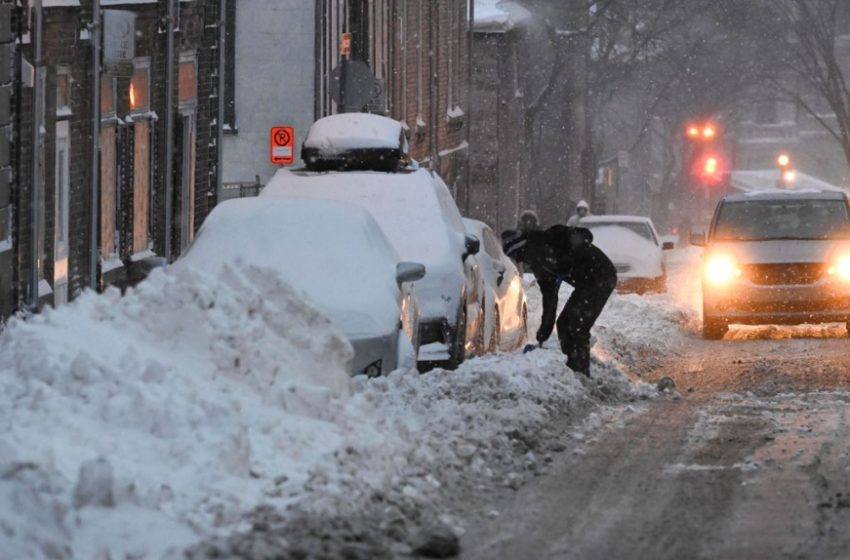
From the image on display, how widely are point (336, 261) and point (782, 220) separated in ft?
33.9

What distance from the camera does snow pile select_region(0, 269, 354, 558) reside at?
26.0 ft

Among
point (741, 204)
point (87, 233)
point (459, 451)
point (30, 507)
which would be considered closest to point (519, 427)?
point (459, 451)

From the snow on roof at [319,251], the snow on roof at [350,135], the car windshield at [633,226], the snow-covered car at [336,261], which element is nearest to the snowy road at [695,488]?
the snow-covered car at [336,261]

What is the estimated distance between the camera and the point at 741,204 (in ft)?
77.4

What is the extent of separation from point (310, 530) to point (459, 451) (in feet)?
7.90

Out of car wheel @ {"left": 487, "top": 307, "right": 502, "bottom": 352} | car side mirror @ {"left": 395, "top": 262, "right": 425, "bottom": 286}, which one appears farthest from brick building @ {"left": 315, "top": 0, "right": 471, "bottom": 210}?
car side mirror @ {"left": 395, "top": 262, "right": 425, "bottom": 286}

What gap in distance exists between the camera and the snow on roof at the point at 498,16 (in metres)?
52.2

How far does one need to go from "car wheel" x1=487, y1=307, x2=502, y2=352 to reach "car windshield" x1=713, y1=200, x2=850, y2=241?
15.4 feet

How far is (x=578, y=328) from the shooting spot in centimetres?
1588

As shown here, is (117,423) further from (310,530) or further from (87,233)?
(87,233)

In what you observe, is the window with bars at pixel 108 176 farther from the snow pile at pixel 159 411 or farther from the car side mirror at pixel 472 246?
the snow pile at pixel 159 411

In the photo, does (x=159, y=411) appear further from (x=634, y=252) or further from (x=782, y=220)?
(x=634, y=252)

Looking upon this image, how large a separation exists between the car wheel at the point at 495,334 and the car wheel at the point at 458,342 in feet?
6.64

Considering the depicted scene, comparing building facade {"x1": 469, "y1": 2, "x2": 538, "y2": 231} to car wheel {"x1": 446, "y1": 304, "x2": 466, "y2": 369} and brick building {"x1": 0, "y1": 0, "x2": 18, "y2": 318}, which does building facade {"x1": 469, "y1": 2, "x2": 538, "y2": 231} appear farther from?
car wheel {"x1": 446, "y1": 304, "x2": 466, "y2": 369}
